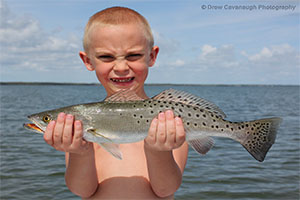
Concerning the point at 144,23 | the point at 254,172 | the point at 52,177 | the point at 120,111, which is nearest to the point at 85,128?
the point at 120,111

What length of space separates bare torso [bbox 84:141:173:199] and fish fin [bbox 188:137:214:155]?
0.93 metres

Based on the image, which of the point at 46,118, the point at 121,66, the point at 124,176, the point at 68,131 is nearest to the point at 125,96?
the point at 121,66

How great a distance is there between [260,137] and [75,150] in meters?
2.03

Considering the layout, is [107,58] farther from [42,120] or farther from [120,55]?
[42,120]

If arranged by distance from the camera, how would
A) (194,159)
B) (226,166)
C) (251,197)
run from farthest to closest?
(194,159)
(226,166)
(251,197)

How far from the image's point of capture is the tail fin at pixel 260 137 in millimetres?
3498

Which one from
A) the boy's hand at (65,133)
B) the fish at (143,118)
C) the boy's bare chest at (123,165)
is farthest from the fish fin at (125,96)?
the boy's bare chest at (123,165)

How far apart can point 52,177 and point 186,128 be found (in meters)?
8.71

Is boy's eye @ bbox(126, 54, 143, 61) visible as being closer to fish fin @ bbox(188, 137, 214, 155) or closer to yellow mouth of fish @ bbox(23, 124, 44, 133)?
fish fin @ bbox(188, 137, 214, 155)

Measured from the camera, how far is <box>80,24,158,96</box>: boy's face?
12.2 ft

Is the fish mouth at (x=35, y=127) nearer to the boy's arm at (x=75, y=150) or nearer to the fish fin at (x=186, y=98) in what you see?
the boy's arm at (x=75, y=150)

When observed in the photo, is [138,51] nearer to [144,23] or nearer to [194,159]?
[144,23]

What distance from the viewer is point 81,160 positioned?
369 centimetres

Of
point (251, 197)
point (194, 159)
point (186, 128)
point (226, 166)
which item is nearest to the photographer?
point (186, 128)
